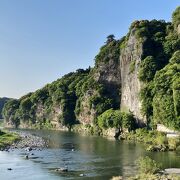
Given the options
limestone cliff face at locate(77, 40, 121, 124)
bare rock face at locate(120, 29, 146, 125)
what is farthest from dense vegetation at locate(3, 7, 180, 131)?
bare rock face at locate(120, 29, 146, 125)

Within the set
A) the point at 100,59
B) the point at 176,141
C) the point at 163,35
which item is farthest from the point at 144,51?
the point at 176,141

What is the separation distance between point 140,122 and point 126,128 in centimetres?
522

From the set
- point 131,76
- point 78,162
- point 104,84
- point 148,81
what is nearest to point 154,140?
point 148,81

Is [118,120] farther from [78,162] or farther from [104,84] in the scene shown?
[78,162]

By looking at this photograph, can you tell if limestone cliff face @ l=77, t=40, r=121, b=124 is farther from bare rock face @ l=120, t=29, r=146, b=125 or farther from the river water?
the river water

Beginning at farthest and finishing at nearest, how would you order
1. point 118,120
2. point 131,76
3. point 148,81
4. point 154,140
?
point 131,76 → point 118,120 → point 148,81 → point 154,140

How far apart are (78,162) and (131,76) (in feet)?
278

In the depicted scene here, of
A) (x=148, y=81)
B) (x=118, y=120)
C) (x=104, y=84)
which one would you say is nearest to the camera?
(x=148, y=81)

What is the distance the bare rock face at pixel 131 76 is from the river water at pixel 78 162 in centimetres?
4585

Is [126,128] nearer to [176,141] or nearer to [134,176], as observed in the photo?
[176,141]

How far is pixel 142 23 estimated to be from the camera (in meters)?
166

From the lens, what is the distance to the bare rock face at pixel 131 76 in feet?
509

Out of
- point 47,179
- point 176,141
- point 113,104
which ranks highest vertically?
point 113,104

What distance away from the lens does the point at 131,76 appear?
165750mm
